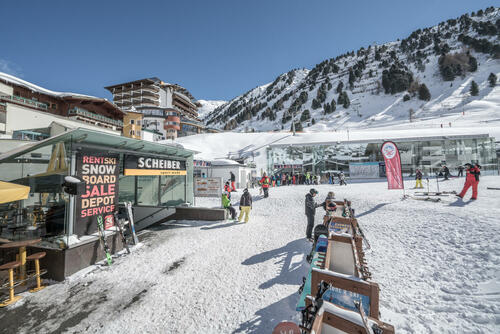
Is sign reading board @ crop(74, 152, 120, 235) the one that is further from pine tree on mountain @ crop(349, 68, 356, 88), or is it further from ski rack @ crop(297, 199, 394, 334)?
pine tree on mountain @ crop(349, 68, 356, 88)

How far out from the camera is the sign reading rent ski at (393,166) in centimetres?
1005

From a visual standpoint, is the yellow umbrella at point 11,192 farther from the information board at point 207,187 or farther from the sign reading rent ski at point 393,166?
the sign reading rent ski at point 393,166

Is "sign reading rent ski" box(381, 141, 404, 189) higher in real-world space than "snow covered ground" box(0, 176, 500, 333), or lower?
higher

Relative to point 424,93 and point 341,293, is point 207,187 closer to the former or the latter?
point 341,293

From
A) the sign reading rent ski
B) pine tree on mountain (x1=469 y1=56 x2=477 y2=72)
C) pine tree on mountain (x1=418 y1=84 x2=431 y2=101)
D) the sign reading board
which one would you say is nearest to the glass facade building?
the sign reading rent ski

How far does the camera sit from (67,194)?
20.0 feet

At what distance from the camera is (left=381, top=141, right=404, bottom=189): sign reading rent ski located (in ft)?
33.0

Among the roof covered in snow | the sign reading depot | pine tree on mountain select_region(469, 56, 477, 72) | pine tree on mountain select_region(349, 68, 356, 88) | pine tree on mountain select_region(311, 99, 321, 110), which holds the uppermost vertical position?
pine tree on mountain select_region(349, 68, 356, 88)

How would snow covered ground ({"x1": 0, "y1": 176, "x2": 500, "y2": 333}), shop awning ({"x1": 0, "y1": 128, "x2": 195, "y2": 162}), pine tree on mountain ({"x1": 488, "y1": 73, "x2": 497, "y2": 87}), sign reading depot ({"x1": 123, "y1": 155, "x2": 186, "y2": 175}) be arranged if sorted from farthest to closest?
pine tree on mountain ({"x1": 488, "y1": 73, "x2": 497, "y2": 87})
sign reading depot ({"x1": 123, "y1": 155, "x2": 186, "y2": 175})
shop awning ({"x1": 0, "y1": 128, "x2": 195, "y2": 162})
snow covered ground ({"x1": 0, "y1": 176, "x2": 500, "y2": 333})

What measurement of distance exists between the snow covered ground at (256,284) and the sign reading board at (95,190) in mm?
1436

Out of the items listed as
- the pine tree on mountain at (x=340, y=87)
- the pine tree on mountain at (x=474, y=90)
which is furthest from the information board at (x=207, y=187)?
the pine tree on mountain at (x=340, y=87)

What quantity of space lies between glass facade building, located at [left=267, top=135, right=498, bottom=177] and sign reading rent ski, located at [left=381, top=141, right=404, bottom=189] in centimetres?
1603

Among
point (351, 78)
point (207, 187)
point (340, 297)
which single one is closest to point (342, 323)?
point (340, 297)

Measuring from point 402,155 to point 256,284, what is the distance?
28.8 metres
